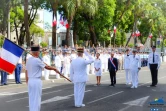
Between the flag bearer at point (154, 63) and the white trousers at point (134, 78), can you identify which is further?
the flag bearer at point (154, 63)

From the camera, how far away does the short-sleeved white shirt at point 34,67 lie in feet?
26.5

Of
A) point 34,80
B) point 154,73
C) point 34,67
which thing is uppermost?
point 34,67

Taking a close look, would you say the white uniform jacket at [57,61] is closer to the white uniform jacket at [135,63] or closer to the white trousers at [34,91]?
the white uniform jacket at [135,63]

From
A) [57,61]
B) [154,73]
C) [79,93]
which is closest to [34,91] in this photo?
[79,93]

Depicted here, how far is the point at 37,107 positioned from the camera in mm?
8188

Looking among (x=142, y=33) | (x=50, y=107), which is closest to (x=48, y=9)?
(x=142, y=33)

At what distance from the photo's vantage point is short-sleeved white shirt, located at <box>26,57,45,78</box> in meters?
8.08

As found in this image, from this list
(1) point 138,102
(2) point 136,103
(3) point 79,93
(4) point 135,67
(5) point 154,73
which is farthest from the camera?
(5) point 154,73

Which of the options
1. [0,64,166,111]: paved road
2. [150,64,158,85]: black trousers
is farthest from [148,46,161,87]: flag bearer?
[0,64,166,111]: paved road

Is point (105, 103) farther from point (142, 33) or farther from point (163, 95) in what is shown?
point (142, 33)

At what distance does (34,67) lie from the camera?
26.6ft

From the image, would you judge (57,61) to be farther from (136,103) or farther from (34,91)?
(34,91)

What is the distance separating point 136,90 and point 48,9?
2849cm

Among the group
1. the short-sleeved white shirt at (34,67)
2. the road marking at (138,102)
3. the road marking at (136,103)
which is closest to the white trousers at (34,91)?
the short-sleeved white shirt at (34,67)
